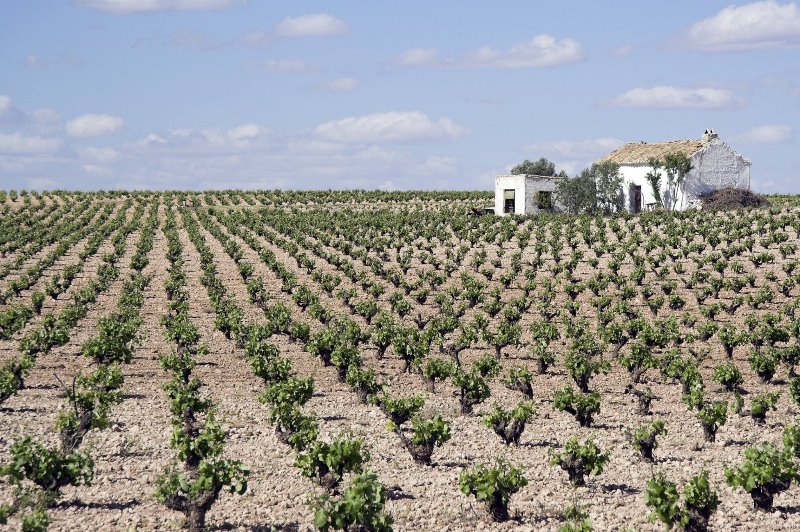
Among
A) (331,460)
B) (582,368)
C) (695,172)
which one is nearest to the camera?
(331,460)

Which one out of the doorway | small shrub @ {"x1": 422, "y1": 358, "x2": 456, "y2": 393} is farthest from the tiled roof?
small shrub @ {"x1": 422, "y1": 358, "x2": 456, "y2": 393}

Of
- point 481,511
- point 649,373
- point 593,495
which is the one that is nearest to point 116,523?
point 481,511

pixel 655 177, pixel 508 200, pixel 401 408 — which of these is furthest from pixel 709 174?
pixel 401 408

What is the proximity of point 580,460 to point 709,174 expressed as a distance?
62.2m

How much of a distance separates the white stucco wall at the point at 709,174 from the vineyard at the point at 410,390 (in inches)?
569

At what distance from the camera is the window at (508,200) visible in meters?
79.9

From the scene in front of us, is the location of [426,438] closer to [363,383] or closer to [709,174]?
[363,383]

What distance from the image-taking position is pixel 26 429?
20828mm

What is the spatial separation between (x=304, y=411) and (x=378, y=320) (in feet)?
35.1

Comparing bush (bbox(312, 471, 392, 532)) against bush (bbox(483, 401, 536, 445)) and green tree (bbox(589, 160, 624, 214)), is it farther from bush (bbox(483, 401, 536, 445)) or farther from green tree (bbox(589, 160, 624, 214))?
green tree (bbox(589, 160, 624, 214))

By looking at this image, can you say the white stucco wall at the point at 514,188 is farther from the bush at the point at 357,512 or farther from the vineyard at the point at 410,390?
the bush at the point at 357,512

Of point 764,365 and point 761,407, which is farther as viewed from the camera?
point 764,365

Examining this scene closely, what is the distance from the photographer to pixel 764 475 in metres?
15.5

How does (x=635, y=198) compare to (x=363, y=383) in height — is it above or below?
above
